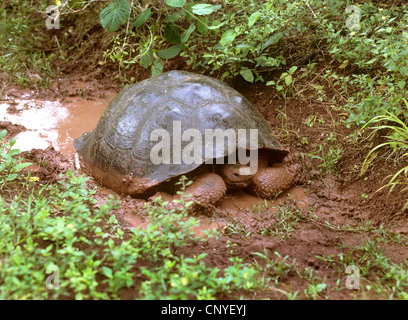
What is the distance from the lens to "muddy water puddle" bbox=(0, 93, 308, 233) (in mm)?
4355

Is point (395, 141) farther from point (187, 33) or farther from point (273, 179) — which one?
point (187, 33)

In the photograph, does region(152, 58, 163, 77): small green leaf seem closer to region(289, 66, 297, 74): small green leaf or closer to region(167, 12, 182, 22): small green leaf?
region(167, 12, 182, 22): small green leaf

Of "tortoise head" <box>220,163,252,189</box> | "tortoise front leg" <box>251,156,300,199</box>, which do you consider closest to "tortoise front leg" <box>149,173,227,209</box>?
"tortoise head" <box>220,163,252,189</box>

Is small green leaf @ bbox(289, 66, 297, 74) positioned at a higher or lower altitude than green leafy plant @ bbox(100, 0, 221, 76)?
lower

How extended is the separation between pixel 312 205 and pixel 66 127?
3615 millimetres

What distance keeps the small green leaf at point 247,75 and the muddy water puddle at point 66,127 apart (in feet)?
5.63

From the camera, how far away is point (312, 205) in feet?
14.0

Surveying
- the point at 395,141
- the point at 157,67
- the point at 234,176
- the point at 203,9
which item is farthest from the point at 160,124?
the point at 395,141

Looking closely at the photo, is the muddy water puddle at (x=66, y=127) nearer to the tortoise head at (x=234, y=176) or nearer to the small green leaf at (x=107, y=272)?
the tortoise head at (x=234, y=176)

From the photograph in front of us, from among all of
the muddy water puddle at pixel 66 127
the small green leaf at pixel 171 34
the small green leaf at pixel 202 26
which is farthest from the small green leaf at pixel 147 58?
the muddy water puddle at pixel 66 127

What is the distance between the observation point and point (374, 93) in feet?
14.7

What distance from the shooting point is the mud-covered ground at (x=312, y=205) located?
3.26m

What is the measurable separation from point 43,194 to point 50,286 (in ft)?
5.83

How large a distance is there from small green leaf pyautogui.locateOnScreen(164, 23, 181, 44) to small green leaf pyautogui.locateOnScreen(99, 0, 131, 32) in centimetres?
75
